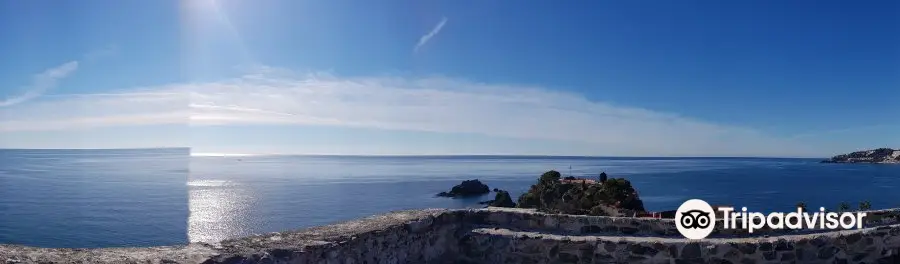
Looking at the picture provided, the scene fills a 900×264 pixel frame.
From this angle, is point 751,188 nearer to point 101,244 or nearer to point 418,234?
point 101,244

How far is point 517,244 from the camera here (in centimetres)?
820

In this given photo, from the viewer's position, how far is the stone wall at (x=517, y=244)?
6.07m

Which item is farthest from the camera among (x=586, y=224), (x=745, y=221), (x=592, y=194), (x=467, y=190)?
(x=467, y=190)

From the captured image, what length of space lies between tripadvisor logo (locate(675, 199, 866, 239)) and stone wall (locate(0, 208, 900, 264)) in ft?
1.00

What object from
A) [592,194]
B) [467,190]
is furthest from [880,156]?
[592,194]

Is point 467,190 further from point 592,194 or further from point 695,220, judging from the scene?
point 695,220

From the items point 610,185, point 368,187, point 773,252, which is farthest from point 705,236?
point 368,187

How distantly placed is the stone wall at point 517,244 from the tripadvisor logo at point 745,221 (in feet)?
1.00

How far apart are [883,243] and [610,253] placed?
3948mm

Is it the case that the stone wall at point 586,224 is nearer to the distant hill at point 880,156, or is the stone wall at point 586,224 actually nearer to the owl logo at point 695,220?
the owl logo at point 695,220

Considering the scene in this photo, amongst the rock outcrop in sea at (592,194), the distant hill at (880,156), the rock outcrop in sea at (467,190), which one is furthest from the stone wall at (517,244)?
the distant hill at (880,156)

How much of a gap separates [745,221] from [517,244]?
138 inches

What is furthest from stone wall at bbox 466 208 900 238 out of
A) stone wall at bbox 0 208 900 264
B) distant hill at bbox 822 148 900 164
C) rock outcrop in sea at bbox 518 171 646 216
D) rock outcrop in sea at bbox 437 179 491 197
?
distant hill at bbox 822 148 900 164

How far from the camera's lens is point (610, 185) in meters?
33.9
